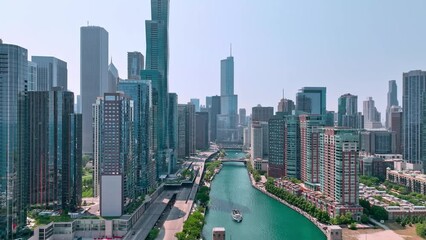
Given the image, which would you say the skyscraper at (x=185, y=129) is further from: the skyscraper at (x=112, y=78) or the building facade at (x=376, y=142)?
the building facade at (x=376, y=142)

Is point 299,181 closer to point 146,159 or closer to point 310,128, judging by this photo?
point 310,128

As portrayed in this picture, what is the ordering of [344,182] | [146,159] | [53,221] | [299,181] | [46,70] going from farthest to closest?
[46,70]
[299,181]
[146,159]
[344,182]
[53,221]

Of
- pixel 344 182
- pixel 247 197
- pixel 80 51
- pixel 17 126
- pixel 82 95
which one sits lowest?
pixel 247 197

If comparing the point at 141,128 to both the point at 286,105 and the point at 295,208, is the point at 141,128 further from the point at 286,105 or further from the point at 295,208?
the point at 286,105

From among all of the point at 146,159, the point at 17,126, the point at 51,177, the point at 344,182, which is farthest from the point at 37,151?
the point at 344,182

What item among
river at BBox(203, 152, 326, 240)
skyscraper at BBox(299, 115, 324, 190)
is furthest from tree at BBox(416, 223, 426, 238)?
skyscraper at BBox(299, 115, 324, 190)

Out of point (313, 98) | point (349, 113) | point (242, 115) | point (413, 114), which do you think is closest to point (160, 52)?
point (313, 98)
